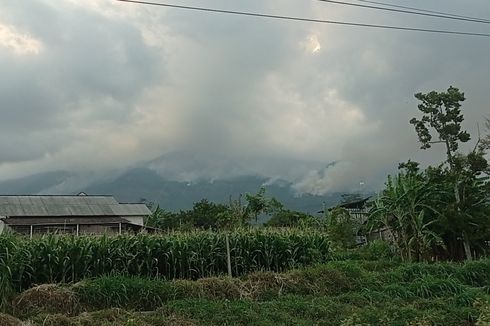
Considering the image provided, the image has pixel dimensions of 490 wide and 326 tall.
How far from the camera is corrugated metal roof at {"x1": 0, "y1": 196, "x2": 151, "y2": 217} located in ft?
115

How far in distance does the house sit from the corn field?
1938 cm

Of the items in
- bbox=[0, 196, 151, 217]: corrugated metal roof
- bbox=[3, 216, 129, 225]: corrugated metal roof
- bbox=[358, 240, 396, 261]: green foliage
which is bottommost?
bbox=[358, 240, 396, 261]: green foliage

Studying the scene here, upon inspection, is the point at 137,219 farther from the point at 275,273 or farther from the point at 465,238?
the point at 275,273

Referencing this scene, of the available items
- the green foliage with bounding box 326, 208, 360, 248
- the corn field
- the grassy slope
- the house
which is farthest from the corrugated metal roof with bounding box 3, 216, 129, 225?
the grassy slope

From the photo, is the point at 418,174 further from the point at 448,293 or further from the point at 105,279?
the point at 105,279

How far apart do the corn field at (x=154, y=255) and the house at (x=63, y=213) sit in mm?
Answer: 19377

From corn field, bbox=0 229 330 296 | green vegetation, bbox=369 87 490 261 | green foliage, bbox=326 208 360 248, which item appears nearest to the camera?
corn field, bbox=0 229 330 296

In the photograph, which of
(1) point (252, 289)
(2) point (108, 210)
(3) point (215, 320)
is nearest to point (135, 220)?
(2) point (108, 210)

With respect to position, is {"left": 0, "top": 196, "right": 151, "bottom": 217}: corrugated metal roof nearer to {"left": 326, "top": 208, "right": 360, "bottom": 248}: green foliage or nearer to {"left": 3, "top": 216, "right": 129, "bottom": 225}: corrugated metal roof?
{"left": 3, "top": 216, "right": 129, "bottom": 225}: corrugated metal roof

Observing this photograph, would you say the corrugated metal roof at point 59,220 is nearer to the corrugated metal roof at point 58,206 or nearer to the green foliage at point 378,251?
the corrugated metal roof at point 58,206

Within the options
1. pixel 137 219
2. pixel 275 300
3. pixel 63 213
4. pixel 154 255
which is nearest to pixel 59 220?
pixel 63 213

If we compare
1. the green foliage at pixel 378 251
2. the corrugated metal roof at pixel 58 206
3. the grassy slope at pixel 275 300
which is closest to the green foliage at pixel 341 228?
the green foliage at pixel 378 251

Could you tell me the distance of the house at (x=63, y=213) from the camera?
32.8m

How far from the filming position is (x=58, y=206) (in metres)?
36.3
